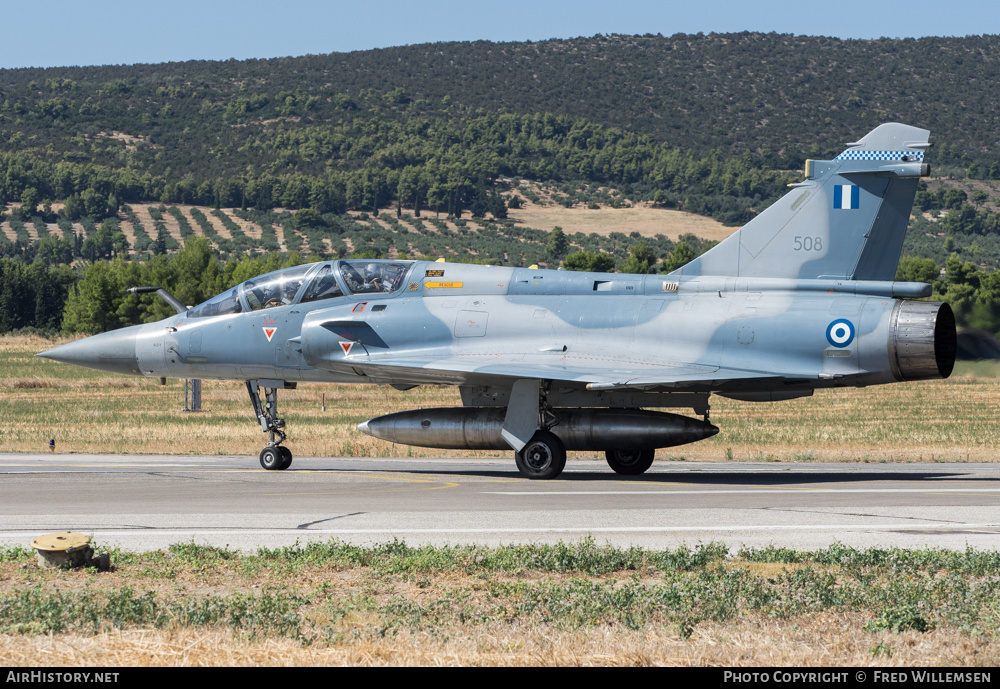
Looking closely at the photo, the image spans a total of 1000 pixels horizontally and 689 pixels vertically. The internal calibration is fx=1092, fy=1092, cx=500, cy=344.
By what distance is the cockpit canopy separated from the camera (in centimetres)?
1895

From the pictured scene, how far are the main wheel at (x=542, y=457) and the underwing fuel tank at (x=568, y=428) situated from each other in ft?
1.73

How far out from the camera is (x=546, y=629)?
23.2ft

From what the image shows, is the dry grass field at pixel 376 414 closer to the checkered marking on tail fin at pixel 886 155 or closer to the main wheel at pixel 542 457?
the checkered marking on tail fin at pixel 886 155

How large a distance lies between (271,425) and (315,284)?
8.80 ft

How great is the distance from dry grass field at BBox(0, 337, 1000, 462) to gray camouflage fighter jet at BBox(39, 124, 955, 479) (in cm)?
380

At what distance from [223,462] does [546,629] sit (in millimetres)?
15422

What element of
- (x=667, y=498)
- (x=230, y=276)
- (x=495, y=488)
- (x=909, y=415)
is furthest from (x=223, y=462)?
(x=230, y=276)

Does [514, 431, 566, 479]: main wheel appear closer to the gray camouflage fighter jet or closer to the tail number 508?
the gray camouflage fighter jet

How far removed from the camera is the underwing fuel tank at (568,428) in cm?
1741

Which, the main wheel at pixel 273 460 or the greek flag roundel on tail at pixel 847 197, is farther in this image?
the main wheel at pixel 273 460

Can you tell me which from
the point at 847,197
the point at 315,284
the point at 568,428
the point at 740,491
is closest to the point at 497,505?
the point at 740,491

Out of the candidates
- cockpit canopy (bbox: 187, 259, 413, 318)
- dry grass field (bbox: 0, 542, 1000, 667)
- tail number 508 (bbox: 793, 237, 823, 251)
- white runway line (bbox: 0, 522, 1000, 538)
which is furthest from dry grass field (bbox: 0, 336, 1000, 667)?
cockpit canopy (bbox: 187, 259, 413, 318)

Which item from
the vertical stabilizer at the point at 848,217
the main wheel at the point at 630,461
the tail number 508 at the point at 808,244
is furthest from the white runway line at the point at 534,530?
the main wheel at the point at 630,461

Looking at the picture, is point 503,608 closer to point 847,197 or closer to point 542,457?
point 542,457
